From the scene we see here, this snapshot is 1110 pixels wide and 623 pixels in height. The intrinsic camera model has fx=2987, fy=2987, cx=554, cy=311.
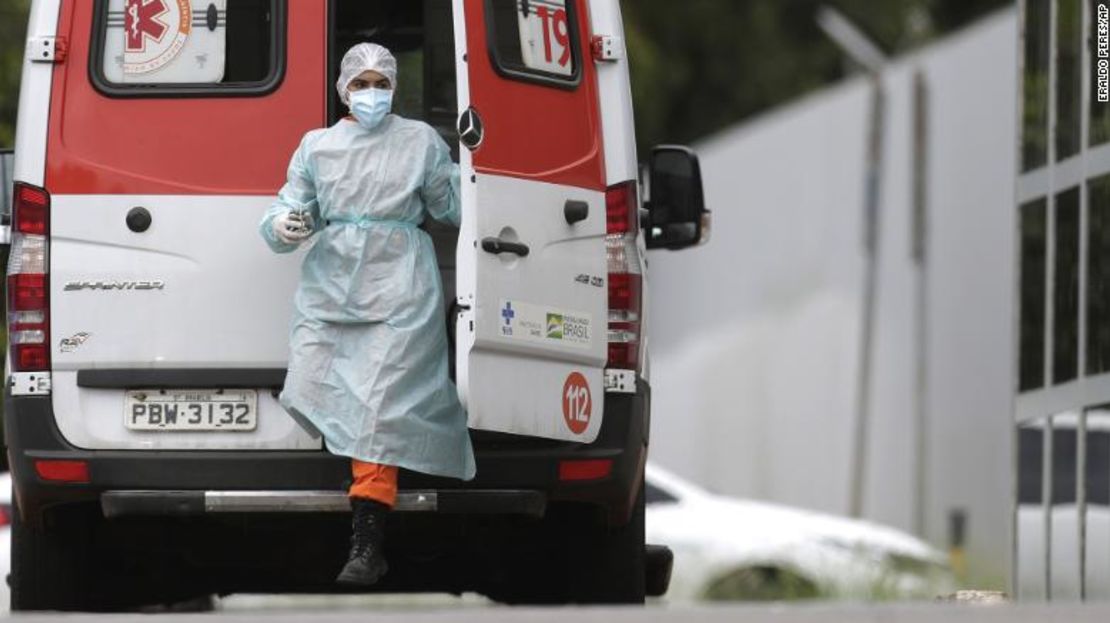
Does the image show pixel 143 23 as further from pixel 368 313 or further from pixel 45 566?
pixel 45 566

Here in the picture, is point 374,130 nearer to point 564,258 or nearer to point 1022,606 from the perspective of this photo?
point 564,258

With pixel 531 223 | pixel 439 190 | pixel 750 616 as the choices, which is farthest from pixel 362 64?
pixel 750 616

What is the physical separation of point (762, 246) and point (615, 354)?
19401 mm

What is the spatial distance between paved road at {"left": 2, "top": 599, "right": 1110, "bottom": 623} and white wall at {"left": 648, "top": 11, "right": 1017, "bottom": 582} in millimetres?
12418

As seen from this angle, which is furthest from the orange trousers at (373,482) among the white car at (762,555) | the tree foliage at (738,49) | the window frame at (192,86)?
the tree foliage at (738,49)

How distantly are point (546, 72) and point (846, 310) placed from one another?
17.0 meters

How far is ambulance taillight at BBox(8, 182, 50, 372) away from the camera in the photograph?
8680 millimetres

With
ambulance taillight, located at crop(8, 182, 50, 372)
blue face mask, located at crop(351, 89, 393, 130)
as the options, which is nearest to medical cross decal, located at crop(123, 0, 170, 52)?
ambulance taillight, located at crop(8, 182, 50, 372)

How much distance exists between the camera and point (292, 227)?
8.39 meters

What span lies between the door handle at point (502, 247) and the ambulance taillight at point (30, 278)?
1.31 meters

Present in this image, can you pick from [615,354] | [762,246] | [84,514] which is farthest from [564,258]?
[762,246]

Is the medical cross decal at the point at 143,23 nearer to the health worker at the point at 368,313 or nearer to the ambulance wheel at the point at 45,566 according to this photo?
the health worker at the point at 368,313

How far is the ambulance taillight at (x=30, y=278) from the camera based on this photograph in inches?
342

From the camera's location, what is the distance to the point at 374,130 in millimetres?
8688
